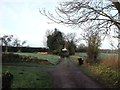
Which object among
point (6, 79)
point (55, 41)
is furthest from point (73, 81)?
point (55, 41)

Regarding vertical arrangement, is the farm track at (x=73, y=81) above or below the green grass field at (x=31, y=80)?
below

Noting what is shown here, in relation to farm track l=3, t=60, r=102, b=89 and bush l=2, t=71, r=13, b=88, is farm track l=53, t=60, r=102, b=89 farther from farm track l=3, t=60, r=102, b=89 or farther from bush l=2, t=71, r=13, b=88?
bush l=2, t=71, r=13, b=88

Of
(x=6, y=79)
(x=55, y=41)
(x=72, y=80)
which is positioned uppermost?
(x=55, y=41)

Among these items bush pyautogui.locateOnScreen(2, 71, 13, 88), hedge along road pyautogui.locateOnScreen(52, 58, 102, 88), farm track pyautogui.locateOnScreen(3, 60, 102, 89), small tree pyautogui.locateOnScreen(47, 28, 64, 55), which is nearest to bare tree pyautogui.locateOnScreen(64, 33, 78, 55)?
small tree pyautogui.locateOnScreen(47, 28, 64, 55)

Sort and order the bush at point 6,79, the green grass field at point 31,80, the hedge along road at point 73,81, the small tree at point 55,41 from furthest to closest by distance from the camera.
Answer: the small tree at point 55,41 → the hedge along road at point 73,81 → the green grass field at point 31,80 → the bush at point 6,79

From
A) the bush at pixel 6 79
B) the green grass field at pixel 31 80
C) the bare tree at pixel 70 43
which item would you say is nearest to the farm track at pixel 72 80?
the green grass field at pixel 31 80

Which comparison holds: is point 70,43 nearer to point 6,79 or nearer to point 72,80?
point 72,80

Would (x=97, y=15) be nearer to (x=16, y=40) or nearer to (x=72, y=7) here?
(x=72, y=7)

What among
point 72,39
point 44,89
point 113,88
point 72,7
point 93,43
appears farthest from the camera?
point 72,39

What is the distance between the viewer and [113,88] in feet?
63.9

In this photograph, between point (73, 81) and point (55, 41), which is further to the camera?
point (55, 41)

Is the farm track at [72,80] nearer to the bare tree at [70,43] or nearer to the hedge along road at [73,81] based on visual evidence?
the hedge along road at [73,81]

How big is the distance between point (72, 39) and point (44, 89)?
79.8m

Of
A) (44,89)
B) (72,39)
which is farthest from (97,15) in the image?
(72,39)
